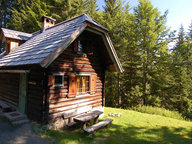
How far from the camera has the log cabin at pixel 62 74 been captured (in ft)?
17.1

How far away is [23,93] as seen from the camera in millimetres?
6375

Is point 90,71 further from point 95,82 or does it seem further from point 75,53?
point 75,53

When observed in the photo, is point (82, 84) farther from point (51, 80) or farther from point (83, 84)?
point (51, 80)

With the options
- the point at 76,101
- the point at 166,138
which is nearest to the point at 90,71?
the point at 76,101

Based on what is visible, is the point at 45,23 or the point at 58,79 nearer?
the point at 58,79

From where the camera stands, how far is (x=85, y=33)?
276 inches

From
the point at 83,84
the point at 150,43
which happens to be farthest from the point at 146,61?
the point at 83,84

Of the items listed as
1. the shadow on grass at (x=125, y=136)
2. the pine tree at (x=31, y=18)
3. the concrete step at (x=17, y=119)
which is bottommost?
the shadow on grass at (x=125, y=136)

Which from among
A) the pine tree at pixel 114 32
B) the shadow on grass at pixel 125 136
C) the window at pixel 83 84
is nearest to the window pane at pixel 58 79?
the window at pixel 83 84

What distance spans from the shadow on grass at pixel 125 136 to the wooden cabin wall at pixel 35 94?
1.07 metres

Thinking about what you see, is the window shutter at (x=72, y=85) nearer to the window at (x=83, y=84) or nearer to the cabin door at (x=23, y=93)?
the window at (x=83, y=84)

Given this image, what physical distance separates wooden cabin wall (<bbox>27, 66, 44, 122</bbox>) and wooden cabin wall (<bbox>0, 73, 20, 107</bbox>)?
4.98ft

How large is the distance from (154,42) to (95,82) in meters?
9.53

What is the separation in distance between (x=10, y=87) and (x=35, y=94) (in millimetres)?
3290
